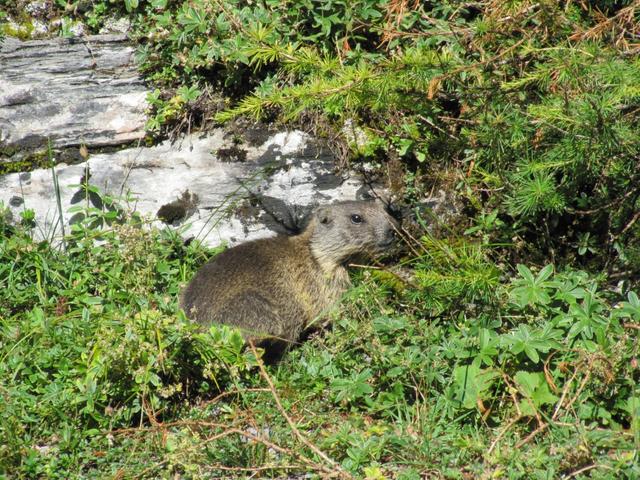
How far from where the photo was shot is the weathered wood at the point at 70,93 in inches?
291

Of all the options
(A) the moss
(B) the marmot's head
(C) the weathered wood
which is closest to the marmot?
(B) the marmot's head

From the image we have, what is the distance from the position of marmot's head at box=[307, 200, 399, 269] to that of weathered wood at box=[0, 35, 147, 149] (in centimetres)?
187

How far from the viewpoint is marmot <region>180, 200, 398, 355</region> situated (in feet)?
20.4

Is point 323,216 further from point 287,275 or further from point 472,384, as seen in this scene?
point 472,384

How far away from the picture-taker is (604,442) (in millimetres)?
4285

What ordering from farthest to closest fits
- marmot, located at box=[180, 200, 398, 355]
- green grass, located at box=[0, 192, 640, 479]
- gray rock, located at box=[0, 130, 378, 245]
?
gray rock, located at box=[0, 130, 378, 245]
marmot, located at box=[180, 200, 398, 355]
green grass, located at box=[0, 192, 640, 479]

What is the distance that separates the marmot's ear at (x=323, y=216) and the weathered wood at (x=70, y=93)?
1.79 metres

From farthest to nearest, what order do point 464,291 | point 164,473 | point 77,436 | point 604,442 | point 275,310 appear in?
point 275,310 < point 464,291 < point 77,436 < point 164,473 < point 604,442

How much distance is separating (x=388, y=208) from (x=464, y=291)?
1.64 meters

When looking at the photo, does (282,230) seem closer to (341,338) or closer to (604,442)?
(341,338)

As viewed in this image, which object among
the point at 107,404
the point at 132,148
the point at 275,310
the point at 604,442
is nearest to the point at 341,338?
the point at 275,310

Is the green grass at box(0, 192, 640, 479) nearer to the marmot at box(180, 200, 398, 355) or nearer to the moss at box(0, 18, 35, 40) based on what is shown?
the marmot at box(180, 200, 398, 355)

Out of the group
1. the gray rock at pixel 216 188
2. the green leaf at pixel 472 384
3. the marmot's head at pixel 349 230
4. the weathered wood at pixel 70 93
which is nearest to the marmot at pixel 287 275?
the marmot's head at pixel 349 230

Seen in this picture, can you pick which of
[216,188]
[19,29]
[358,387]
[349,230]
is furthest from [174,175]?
[358,387]
